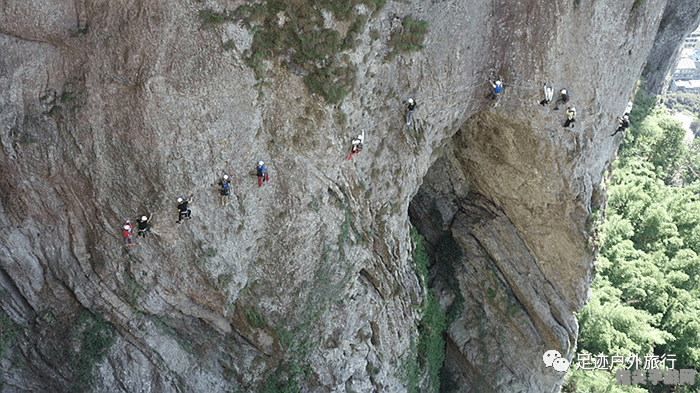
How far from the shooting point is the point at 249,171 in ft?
46.1

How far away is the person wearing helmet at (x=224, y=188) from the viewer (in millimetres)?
13500

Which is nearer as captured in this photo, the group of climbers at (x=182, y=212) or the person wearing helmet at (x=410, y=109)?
the group of climbers at (x=182, y=212)

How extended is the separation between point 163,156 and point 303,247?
15.6 ft

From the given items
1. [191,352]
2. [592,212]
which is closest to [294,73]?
[191,352]

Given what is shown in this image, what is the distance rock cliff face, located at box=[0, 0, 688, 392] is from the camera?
1295 cm

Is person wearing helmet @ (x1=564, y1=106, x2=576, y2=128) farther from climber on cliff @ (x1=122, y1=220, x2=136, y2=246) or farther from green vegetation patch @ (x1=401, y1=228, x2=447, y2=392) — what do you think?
climber on cliff @ (x1=122, y1=220, x2=136, y2=246)

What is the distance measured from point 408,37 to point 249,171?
6080mm

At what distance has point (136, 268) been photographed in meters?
14.1

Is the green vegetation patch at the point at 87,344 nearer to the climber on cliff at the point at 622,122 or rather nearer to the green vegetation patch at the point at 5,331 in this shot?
the green vegetation patch at the point at 5,331

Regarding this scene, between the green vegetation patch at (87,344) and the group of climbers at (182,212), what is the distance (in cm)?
267

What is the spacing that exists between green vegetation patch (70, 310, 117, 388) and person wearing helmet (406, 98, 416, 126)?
35.1 ft

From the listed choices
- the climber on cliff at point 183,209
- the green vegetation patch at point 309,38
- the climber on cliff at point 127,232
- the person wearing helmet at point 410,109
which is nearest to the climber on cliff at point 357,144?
the green vegetation patch at point 309,38
